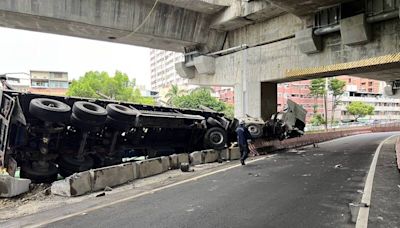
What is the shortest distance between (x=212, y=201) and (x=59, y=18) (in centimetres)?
1142

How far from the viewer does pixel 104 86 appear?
53812 millimetres

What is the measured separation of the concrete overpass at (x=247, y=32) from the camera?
573 inches

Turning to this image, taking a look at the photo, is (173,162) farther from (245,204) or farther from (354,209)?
(354,209)

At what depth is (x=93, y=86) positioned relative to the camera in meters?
52.3

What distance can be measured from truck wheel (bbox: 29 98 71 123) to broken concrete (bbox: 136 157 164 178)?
245 cm

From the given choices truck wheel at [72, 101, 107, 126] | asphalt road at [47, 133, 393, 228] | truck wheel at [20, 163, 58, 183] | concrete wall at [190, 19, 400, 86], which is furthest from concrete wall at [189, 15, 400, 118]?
truck wheel at [20, 163, 58, 183]

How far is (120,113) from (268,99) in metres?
12.0

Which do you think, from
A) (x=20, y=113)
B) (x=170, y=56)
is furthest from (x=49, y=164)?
(x=170, y=56)

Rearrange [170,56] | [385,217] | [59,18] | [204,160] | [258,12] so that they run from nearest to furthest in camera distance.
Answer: [385,217]
[204,160]
[59,18]
[258,12]
[170,56]

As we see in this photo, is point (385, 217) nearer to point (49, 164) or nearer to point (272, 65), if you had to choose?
point (49, 164)

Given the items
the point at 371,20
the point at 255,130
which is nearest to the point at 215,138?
the point at 255,130

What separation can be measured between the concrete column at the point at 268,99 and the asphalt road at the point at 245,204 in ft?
33.8

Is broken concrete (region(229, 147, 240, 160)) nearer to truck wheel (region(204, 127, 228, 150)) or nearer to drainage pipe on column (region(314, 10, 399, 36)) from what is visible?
truck wheel (region(204, 127, 228, 150))

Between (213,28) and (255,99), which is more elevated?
(213,28)
